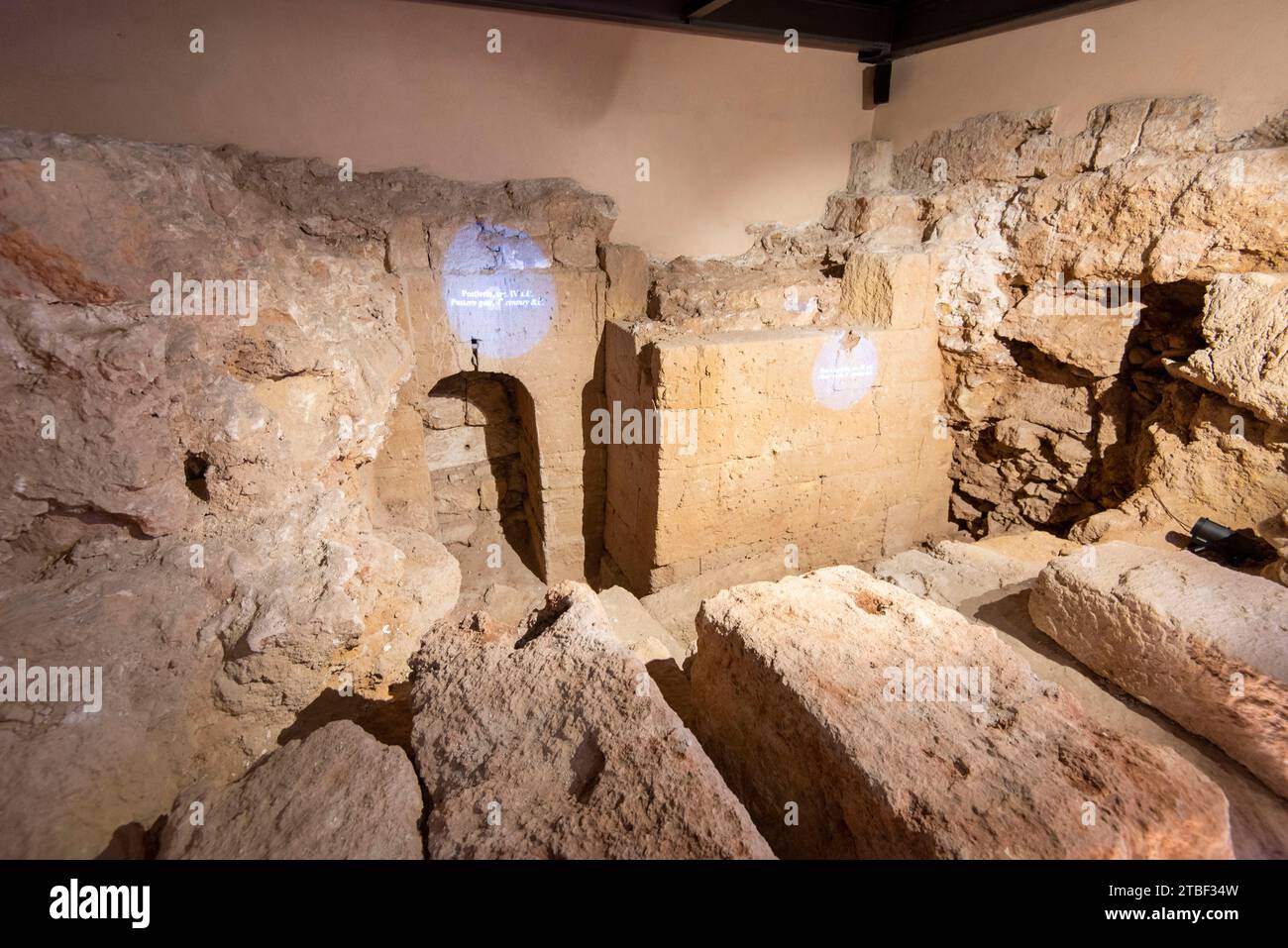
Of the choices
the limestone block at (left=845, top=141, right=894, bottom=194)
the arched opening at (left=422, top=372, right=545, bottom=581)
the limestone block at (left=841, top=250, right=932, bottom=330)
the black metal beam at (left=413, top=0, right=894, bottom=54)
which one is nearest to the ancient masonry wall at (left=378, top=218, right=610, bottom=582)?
the arched opening at (left=422, top=372, right=545, bottom=581)

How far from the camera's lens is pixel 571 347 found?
506cm

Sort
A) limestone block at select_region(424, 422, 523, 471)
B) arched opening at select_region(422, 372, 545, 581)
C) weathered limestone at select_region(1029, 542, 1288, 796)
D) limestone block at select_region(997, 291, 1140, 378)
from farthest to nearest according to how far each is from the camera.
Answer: limestone block at select_region(424, 422, 523, 471) → arched opening at select_region(422, 372, 545, 581) → limestone block at select_region(997, 291, 1140, 378) → weathered limestone at select_region(1029, 542, 1288, 796)

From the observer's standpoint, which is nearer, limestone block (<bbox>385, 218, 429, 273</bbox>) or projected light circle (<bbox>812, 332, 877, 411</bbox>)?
limestone block (<bbox>385, 218, 429, 273</bbox>)

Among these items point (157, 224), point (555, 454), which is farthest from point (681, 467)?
point (157, 224)

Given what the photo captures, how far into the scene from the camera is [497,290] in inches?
184

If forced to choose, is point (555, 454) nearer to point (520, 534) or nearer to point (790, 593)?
point (520, 534)

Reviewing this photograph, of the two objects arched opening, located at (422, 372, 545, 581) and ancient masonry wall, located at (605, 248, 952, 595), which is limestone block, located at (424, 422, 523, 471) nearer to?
arched opening, located at (422, 372, 545, 581)

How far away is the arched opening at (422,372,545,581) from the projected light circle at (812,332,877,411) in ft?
7.99

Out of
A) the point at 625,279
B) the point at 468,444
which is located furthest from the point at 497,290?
the point at 468,444

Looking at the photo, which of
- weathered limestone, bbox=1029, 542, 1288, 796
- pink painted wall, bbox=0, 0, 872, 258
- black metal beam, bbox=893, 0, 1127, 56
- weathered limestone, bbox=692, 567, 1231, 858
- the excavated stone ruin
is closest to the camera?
weathered limestone, bbox=692, 567, 1231, 858

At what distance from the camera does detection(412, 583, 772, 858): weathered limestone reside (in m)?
1.57

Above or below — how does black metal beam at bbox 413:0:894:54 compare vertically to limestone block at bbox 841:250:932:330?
above

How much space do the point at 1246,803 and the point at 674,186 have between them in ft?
16.9

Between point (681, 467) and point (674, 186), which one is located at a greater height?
point (674, 186)
